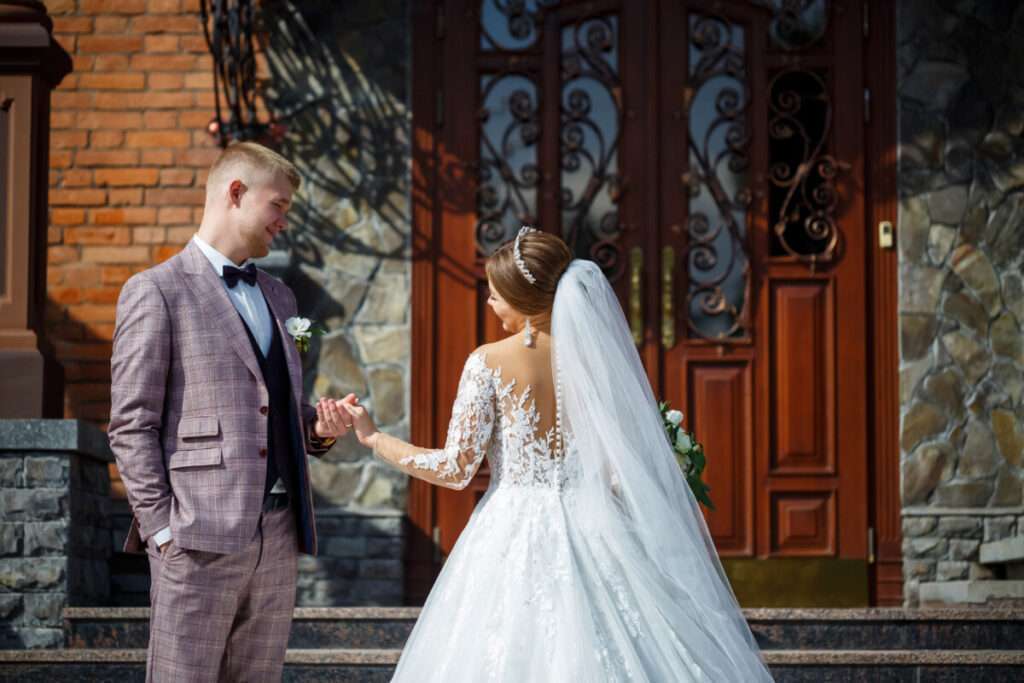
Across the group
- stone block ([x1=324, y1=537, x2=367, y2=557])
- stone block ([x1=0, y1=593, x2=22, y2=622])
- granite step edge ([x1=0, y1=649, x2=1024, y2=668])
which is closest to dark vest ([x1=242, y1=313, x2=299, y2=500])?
granite step edge ([x1=0, y1=649, x2=1024, y2=668])

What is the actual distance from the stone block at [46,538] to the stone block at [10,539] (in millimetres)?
28

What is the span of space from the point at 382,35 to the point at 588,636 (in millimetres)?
4508

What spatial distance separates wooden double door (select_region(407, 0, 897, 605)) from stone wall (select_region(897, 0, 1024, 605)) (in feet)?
0.84

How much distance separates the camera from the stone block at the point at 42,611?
5660 millimetres

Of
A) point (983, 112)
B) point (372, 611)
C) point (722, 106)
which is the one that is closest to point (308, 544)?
point (372, 611)

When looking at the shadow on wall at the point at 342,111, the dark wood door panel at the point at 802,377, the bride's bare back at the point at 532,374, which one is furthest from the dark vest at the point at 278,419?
the dark wood door panel at the point at 802,377

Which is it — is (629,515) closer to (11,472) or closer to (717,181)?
(11,472)

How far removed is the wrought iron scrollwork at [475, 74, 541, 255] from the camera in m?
7.47

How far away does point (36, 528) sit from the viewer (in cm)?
566

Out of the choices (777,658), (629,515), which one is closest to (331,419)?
(629,515)

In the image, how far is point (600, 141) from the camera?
7477 mm

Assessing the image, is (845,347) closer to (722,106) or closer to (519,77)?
(722,106)

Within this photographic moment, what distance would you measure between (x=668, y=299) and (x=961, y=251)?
60.4 inches

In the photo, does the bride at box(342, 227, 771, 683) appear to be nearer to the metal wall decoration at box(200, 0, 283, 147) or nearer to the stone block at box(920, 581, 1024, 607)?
the metal wall decoration at box(200, 0, 283, 147)
